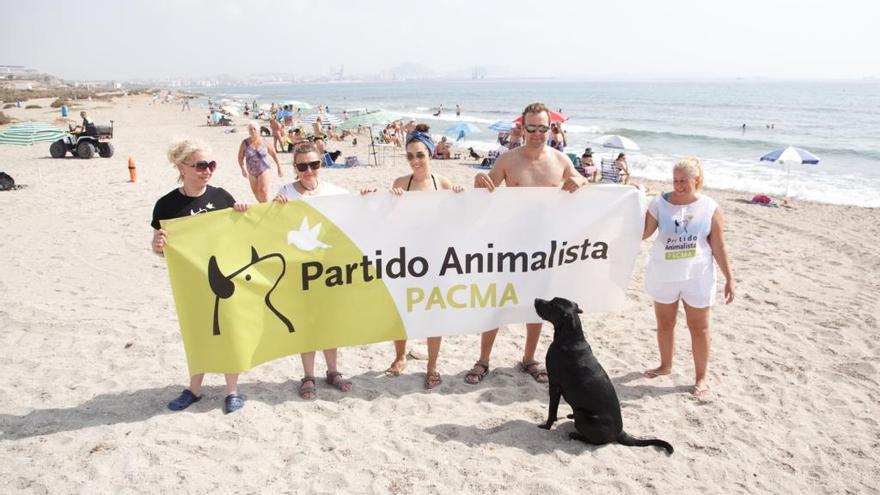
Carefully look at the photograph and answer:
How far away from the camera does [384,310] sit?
4.07 meters

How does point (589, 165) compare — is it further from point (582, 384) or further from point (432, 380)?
point (582, 384)

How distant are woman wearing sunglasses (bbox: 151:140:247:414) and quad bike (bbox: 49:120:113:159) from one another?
54.8 feet

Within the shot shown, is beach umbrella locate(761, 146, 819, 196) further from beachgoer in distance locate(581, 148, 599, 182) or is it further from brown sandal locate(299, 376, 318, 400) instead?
brown sandal locate(299, 376, 318, 400)

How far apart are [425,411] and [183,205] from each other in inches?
88.8

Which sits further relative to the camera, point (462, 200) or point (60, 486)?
point (462, 200)

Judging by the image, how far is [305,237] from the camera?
382 cm

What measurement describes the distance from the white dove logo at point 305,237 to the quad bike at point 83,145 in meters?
17.0

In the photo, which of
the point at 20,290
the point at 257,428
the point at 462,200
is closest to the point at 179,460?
the point at 257,428

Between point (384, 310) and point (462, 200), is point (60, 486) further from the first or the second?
point (462, 200)

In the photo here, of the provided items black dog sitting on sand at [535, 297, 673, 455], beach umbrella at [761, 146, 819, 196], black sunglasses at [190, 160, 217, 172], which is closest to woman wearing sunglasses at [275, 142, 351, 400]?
black sunglasses at [190, 160, 217, 172]

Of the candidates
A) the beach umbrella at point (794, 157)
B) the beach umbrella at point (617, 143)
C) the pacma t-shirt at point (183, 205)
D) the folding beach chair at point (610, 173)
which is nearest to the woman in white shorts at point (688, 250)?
the pacma t-shirt at point (183, 205)

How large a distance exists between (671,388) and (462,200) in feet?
7.64

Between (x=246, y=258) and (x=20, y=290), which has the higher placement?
(x=246, y=258)

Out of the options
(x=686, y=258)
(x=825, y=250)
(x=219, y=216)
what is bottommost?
(x=825, y=250)
